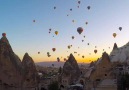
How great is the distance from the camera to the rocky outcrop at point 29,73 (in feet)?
173

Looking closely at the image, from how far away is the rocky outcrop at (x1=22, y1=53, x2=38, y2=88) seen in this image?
173 ft

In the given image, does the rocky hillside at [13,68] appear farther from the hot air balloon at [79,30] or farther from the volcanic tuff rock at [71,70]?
the hot air balloon at [79,30]

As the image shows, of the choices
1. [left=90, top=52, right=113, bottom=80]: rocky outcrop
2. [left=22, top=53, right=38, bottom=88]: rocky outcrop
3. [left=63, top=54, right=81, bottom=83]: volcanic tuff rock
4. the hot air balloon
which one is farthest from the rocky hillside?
the hot air balloon

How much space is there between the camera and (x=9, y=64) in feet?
167

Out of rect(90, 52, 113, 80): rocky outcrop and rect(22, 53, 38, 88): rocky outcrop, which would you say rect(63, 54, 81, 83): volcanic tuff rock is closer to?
rect(22, 53, 38, 88): rocky outcrop

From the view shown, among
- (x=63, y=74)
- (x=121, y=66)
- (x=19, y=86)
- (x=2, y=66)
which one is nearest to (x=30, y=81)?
(x=19, y=86)

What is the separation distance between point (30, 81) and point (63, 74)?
958 cm

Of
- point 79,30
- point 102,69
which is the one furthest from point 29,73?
point 79,30

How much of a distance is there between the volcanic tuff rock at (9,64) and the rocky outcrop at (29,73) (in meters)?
1.15

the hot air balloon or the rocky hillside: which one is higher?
the hot air balloon

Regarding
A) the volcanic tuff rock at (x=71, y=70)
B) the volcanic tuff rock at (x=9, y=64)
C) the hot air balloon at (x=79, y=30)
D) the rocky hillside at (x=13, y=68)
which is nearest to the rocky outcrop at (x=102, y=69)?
the rocky hillside at (x=13, y=68)

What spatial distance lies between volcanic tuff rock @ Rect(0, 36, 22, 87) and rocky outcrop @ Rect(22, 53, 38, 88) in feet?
3.77

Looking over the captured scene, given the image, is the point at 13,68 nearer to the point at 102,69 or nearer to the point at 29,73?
the point at 29,73

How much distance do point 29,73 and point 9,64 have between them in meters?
3.97
